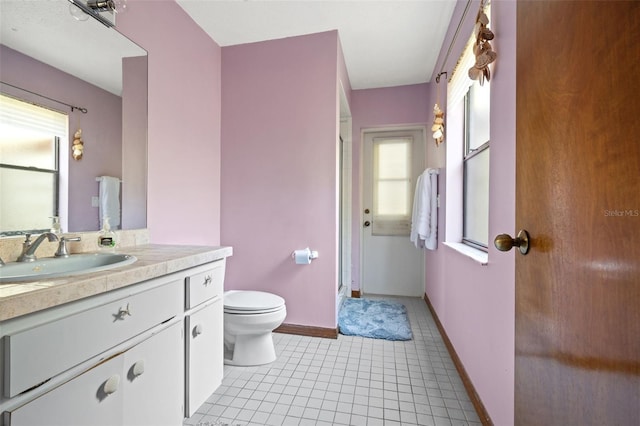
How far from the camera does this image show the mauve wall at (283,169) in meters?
2.28

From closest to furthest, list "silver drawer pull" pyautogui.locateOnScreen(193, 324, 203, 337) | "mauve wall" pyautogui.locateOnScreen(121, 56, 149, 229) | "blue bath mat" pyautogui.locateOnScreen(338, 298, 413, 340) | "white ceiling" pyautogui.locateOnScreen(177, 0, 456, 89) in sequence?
"silver drawer pull" pyautogui.locateOnScreen(193, 324, 203, 337), "mauve wall" pyautogui.locateOnScreen(121, 56, 149, 229), "white ceiling" pyautogui.locateOnScreen(177, 0, 456, 89), "blue bath mat" pyautogui.locateOnScreen(338, 298, 413, 340)

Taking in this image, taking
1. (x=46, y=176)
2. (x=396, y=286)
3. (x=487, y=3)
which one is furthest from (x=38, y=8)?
(x=396, y=286)

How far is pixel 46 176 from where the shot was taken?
1247 mm

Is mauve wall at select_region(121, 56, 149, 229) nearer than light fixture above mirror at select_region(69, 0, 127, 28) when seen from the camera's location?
No

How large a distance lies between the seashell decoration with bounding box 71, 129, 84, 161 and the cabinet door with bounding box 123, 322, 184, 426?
951mm

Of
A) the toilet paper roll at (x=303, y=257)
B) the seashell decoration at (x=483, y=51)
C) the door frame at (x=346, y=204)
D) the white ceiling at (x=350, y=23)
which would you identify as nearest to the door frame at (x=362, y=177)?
the door frame at (x=346, y=204)

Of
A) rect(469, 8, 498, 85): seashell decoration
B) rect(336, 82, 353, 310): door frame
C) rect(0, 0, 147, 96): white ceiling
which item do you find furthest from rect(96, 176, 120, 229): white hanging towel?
rect(336, 82, 353, 310): door frame

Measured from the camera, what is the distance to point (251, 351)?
6.10ft

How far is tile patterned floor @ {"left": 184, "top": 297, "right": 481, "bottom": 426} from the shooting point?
139cm

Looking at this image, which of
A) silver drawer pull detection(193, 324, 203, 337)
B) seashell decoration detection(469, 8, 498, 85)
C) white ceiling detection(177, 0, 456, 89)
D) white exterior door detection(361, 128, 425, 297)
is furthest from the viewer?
white exterior door detection(361, 128, 425, 297)

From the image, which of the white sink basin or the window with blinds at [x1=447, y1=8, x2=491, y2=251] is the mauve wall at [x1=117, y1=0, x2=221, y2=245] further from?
the window with blinds at [x1=447, y1=8, x2=491, y2=251]

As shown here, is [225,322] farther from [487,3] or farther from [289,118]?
[487,3]

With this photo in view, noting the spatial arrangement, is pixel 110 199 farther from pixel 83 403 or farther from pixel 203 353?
pixel 83 403

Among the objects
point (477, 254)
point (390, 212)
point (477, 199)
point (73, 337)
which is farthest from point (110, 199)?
point (390, 212)
